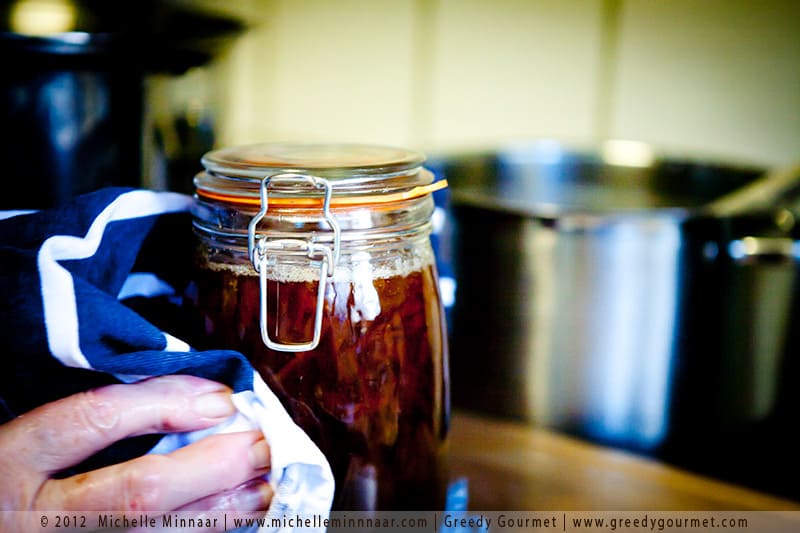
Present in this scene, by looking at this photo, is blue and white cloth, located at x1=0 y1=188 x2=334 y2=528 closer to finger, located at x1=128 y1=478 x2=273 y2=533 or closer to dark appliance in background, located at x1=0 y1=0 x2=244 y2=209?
finger, located at x1=128 y1=478 x2=273 y2=533

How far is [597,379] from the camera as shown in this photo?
53 cm

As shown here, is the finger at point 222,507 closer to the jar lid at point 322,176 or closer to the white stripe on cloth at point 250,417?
the white stripe on cloth at point 250,417

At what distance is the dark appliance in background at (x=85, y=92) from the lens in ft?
1.35

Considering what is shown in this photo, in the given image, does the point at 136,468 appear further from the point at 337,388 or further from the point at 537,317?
the point at 537,317

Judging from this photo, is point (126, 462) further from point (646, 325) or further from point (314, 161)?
point (646, 325)

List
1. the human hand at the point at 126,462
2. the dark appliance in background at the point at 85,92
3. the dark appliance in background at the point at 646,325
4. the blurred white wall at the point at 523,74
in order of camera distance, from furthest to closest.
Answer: the blurred white wall at the point at 523,74 < the dark appliance in background at the point at 646,325 < the dark appliance in background at the point at 85,92 < the human hand at the point at 126,462

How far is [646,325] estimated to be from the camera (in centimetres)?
52

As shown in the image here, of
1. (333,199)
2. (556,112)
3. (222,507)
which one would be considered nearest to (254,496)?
(222,507)

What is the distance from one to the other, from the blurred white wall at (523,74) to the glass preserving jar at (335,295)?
320 mm

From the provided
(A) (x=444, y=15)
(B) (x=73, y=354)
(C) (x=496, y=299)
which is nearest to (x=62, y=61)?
(B) (x=73, y=354)

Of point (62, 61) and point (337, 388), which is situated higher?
point (62, 61)

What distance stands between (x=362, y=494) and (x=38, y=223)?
0.60ft

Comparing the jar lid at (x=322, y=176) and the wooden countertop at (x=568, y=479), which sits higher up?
the jar lid at (x=322, y=176)

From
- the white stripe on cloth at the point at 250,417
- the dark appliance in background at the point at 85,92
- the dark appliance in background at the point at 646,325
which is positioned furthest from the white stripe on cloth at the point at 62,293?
the dark appliance in background at the point at 646,325
